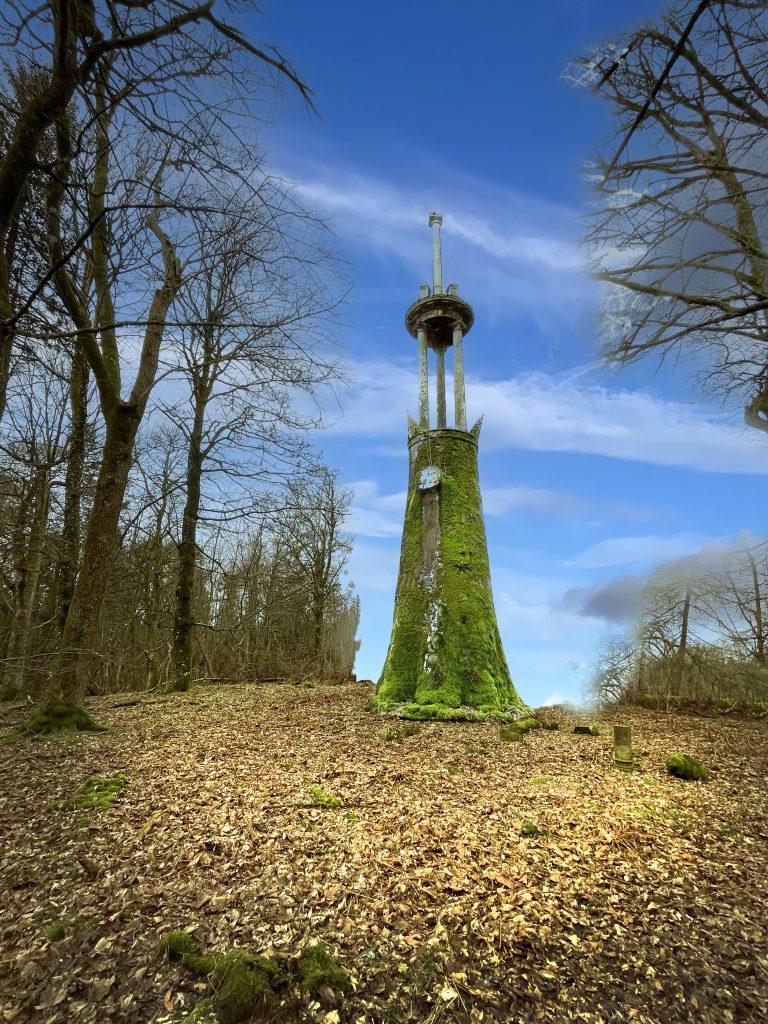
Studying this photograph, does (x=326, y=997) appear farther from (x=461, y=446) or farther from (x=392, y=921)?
(x=461, y=446)

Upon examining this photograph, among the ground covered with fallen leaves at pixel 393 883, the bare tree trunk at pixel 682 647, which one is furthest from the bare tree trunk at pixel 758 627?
the ground covered with fallen leaves at pixel 393 883

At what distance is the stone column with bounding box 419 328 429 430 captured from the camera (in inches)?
516

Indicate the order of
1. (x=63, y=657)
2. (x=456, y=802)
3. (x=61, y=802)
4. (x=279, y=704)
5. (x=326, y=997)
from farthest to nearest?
(x=279, y=704) < (x=63, y=657) < (x=456, y=802) < (x=61, y=802) < (x=326, y=997)

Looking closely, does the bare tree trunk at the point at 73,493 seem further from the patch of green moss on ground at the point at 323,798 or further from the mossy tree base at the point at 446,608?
the patch of green moss on ground at the point at 323,798

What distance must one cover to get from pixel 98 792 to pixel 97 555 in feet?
11.3

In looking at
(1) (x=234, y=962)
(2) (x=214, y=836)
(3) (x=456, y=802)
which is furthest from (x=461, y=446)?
(1) (x=234, y=962)

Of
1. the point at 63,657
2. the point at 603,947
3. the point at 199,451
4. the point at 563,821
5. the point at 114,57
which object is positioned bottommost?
the point at 603,947

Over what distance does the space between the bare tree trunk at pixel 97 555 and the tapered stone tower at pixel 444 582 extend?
18.8ft

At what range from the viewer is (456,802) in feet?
18.4

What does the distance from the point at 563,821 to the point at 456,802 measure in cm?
109

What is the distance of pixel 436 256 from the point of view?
14508 mm

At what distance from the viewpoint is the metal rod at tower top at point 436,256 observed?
46.6 feet

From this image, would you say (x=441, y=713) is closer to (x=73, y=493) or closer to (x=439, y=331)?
(x=73, y=493)

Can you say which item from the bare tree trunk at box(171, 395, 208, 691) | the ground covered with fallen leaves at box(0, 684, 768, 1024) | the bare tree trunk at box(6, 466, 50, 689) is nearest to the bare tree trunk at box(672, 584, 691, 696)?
the ground covered with fallen leaves at box(0, 684, 768, 1024)
